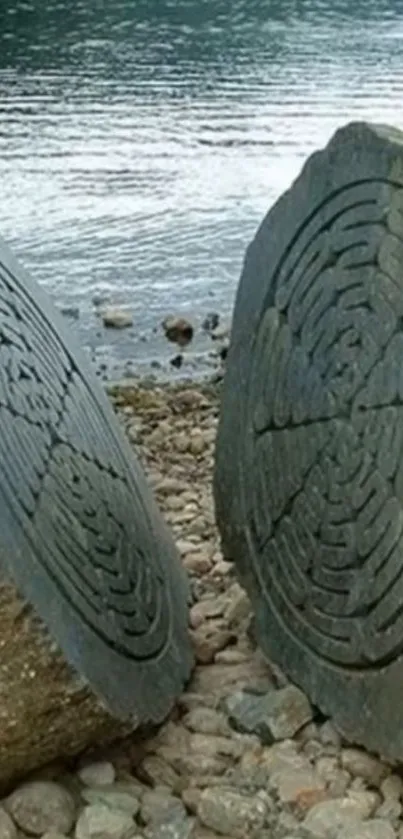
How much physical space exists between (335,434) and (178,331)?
5.38 meters

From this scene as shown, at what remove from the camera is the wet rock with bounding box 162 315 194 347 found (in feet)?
27.6

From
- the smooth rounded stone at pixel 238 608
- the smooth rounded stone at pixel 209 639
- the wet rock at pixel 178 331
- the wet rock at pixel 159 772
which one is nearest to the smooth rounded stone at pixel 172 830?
the wet rock at pixel 159 772

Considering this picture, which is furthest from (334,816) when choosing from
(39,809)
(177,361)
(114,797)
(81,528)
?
(177,361)

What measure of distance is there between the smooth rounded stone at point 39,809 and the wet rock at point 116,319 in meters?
5.88

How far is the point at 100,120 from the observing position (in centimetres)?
1434

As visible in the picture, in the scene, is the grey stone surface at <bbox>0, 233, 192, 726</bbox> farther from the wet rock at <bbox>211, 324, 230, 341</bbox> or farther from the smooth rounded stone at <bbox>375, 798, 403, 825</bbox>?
the wet rock at <bbox>211, 324, 230, 341</bbox>

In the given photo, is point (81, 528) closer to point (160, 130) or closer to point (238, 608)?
point (238, 608)

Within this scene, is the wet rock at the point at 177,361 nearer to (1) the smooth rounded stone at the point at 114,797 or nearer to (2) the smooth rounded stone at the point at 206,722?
(2) the smooth rounded stone at the point at 206,722

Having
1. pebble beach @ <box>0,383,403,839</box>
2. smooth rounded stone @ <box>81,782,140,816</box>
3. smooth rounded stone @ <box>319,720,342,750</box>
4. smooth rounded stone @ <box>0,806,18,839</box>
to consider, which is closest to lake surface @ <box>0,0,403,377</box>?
pebble beach @ <box>0,383,403,839</box>

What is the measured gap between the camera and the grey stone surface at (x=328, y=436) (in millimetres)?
2969

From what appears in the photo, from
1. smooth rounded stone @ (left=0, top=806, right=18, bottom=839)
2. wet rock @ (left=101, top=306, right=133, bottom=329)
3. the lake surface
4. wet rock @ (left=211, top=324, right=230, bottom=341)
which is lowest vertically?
smooth rounded stone @ (left=0, top=806, right=18, bottom=839)

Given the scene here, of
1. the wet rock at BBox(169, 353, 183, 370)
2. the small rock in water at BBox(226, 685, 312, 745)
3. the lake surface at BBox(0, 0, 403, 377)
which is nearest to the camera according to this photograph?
the small rock in water at BBox(226, 685, 312, 745)

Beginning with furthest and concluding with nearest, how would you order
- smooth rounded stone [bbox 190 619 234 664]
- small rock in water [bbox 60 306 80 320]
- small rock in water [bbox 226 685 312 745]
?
small rock in water [bbox 60 306 80 320]
smooth rounded stone [bbox 190 619 234 664]
small rock in water [bbox 226 685 312 745]

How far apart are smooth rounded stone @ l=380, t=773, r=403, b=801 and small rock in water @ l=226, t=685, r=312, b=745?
0.76 feet
